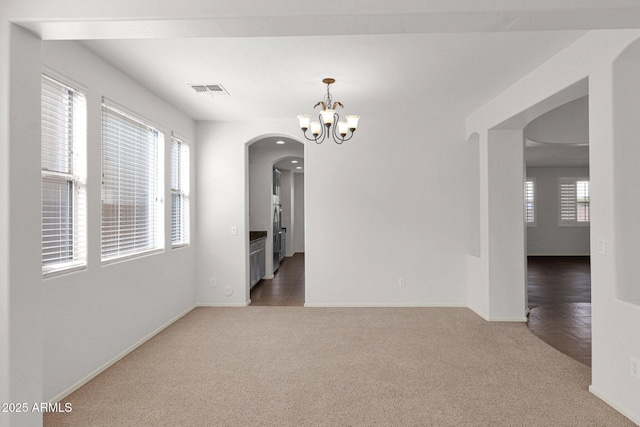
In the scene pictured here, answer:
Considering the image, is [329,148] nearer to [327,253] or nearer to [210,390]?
[327,253]

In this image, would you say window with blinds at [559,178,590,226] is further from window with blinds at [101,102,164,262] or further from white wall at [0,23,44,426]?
white wall at [0,23,44,426]

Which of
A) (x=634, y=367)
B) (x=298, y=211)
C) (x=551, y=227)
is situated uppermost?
(x=298, y=211)

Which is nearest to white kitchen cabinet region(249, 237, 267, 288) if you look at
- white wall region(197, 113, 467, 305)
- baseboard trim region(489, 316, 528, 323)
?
white wall region(197, 113, 467, 305)

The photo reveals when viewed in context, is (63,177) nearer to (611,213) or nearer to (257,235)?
(611,213)

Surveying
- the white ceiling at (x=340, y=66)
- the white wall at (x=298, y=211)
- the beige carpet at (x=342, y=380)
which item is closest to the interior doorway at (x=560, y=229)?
the beige carpet at (x=342, y=380)

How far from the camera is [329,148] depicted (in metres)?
5.68

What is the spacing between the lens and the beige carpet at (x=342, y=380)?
2635 millimetres

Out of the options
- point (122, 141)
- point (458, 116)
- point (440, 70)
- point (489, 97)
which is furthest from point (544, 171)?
point (122, 141)

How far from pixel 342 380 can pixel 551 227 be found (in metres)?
10.7

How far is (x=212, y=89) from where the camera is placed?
4301 millimetres

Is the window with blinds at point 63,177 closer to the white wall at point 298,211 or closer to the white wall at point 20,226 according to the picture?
the white wall at point 20,226

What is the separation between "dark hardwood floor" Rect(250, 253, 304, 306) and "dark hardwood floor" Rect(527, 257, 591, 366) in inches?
126

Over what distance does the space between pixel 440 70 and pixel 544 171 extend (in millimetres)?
9474

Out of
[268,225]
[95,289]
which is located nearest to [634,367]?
[95,289]
